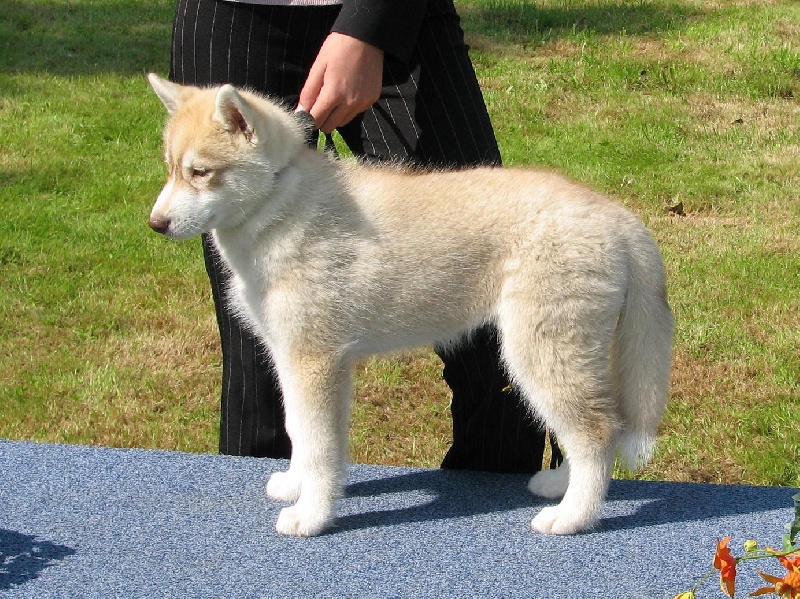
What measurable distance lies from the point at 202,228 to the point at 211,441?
187cm

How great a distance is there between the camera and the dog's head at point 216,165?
2.26 meters

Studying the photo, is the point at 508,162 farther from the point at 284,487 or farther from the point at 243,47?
the point at 284,487

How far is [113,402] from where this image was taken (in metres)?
4.24

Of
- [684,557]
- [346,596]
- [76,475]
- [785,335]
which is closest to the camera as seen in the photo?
[346,596]

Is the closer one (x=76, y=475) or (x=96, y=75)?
(x=76, y=475)

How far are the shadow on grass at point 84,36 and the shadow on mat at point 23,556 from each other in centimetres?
602

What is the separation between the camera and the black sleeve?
2434mm

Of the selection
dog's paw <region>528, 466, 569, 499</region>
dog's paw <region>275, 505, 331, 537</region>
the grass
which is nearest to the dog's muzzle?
dog's paw <region>275, 505, 331, 537</region>

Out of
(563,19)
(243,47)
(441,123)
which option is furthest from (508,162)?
(243,47)

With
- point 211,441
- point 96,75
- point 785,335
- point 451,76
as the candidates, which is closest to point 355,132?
point 451,76

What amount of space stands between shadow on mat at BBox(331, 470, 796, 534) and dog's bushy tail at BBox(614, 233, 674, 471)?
234 millimetres

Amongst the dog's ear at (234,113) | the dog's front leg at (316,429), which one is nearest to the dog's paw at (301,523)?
the dog's front leg at (316,429)

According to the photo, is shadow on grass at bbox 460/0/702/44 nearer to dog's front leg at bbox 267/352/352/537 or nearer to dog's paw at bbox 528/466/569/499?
dog's paw at bbox 528/466/569/499

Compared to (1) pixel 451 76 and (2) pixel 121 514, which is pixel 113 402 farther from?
(1) pixel 451 76
